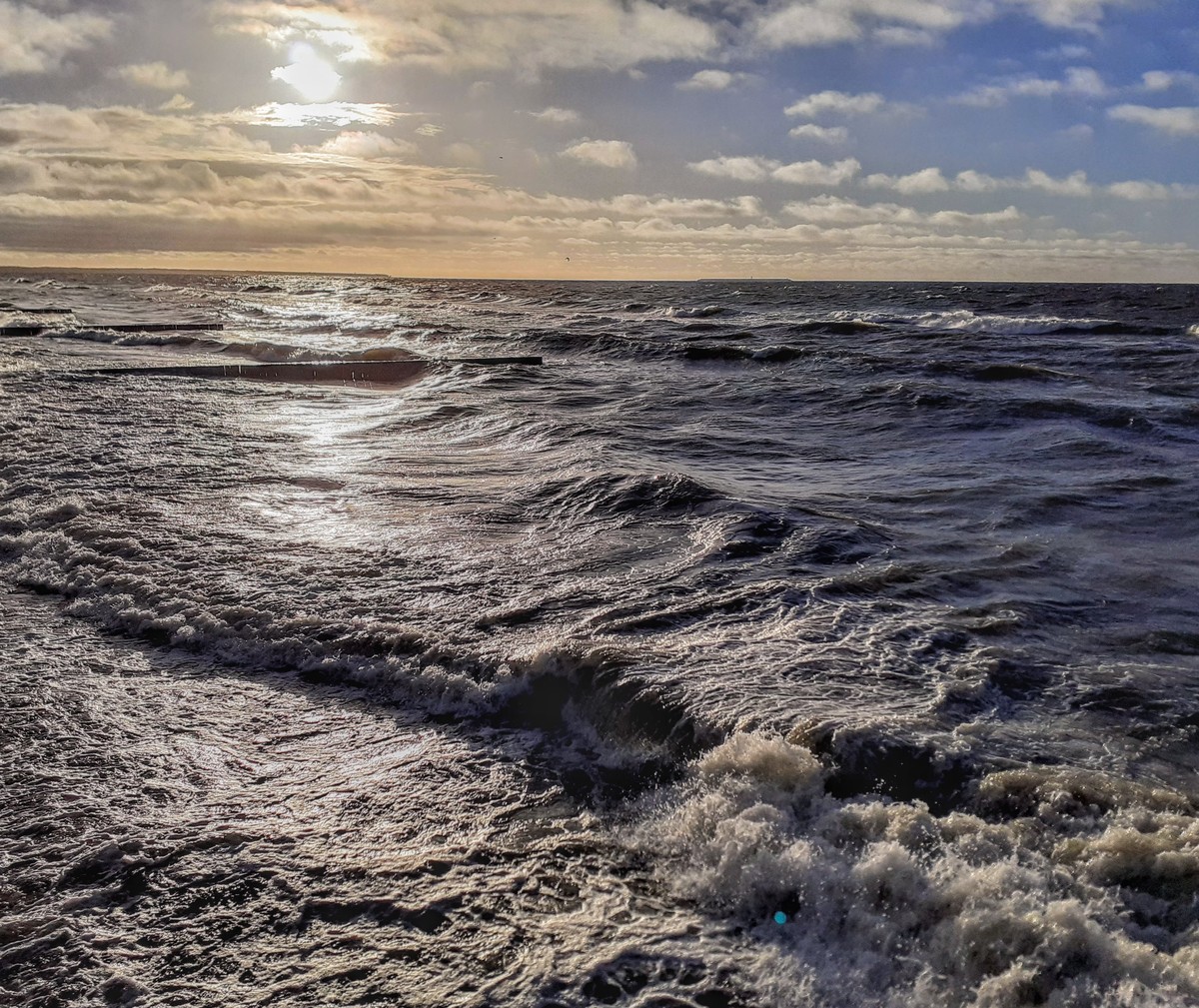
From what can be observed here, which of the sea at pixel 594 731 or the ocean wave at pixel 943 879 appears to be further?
the sea at pixel 594 731

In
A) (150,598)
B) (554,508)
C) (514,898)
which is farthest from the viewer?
(554,508)

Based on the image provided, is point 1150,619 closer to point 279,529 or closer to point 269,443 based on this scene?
point 279,529

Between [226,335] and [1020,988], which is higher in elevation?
[226,335]

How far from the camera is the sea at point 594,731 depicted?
287 centimetres

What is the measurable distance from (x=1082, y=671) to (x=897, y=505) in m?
4.01

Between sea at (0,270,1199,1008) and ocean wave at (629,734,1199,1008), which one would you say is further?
sea at (0,270,1199,1008)

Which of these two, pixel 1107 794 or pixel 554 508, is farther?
pixel 554 508

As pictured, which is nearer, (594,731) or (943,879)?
(943,879)

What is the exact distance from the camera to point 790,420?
1515 centimetres

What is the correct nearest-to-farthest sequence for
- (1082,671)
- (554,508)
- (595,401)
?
1. (1082,671)
2. (554,508)
3. (595,401)

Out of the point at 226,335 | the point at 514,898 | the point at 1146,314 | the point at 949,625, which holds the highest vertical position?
the point at 1146,314

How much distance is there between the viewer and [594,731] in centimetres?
440

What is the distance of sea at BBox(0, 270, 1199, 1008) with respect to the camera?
287cm

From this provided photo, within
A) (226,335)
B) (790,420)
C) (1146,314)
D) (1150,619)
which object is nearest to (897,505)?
(1150,619)
